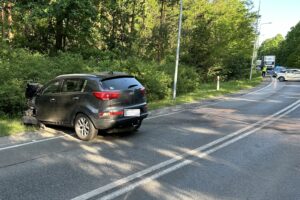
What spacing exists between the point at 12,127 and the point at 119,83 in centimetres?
329

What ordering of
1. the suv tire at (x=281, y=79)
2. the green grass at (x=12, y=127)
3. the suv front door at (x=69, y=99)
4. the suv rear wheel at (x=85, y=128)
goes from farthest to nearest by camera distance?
the suv tire at (x=281, y=79), the green grass at (x=12, y=127), the suv front door at (x=69, y=99), the suv rear wheel at (x=85, y=128)

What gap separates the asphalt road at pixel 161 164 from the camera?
5.14 metres

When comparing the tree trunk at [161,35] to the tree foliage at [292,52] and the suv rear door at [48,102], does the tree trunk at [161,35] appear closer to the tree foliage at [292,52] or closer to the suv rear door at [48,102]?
the suv rear door at [48,102]

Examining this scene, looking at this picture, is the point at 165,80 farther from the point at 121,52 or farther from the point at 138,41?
the point at 138,41

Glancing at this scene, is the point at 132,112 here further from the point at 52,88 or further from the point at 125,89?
the point at 52,88

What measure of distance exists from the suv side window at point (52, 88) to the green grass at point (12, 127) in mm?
1110

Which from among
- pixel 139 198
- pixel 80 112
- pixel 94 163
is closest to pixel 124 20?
pixel 80 112

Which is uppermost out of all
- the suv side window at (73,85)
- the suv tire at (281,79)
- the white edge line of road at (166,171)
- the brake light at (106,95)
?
the suv side window at (73,85)

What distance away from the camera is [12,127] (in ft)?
31.7

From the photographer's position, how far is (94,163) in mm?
6562

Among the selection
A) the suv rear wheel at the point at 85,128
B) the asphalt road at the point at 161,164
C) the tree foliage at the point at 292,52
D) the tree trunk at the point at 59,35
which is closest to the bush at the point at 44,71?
the asphalt road at the point at 161,164

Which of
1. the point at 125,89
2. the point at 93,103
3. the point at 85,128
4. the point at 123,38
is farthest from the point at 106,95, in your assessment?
the point at 123,38

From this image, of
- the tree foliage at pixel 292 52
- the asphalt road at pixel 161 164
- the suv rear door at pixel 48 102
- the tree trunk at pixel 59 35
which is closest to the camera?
the asphalt road at pixel 161 164

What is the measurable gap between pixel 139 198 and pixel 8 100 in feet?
26.6
